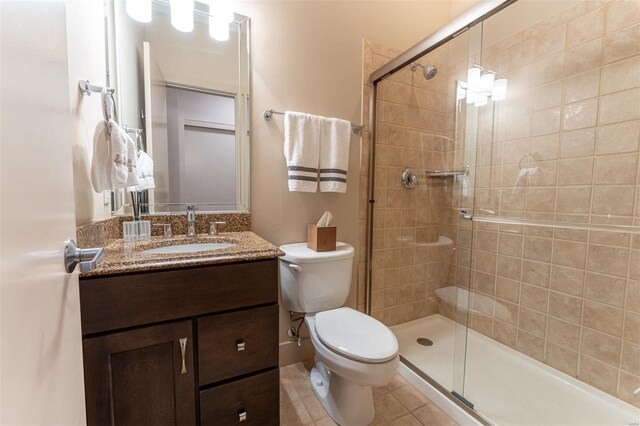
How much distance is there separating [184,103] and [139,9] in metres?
0.43

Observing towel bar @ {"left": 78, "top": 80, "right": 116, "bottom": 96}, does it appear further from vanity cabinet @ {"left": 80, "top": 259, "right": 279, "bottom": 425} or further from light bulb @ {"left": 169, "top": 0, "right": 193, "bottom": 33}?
vanity cabinet @ {"left": 80, "top": 259, "right": 279, "bottom": 425}

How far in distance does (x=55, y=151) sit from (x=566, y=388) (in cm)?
223

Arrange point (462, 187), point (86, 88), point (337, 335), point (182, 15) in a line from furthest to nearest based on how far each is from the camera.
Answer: point (462, 187), point (182, 15), point (337, 335), point (86, 88)

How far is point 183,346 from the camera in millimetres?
898

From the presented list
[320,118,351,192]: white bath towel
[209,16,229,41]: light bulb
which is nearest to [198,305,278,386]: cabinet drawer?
[320,118,351,192]: white bath towel

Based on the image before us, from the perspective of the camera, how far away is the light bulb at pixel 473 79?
169 cm

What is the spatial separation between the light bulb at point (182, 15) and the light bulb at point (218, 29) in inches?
3.8

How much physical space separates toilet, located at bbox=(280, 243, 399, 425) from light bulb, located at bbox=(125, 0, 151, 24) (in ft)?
4.29

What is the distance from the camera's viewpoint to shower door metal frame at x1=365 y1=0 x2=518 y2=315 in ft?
3.95

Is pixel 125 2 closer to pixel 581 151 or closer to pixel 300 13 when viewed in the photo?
pixel 300 13

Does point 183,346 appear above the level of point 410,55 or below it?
below

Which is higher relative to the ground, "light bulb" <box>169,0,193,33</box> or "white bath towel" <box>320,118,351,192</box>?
"light bulb" <box>169,0,193,33</box>

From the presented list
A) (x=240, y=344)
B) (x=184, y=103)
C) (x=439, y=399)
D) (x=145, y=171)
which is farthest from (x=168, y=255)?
(x=439, y=399)

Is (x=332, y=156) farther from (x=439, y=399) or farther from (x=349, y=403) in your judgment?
(x=439, y=399)
